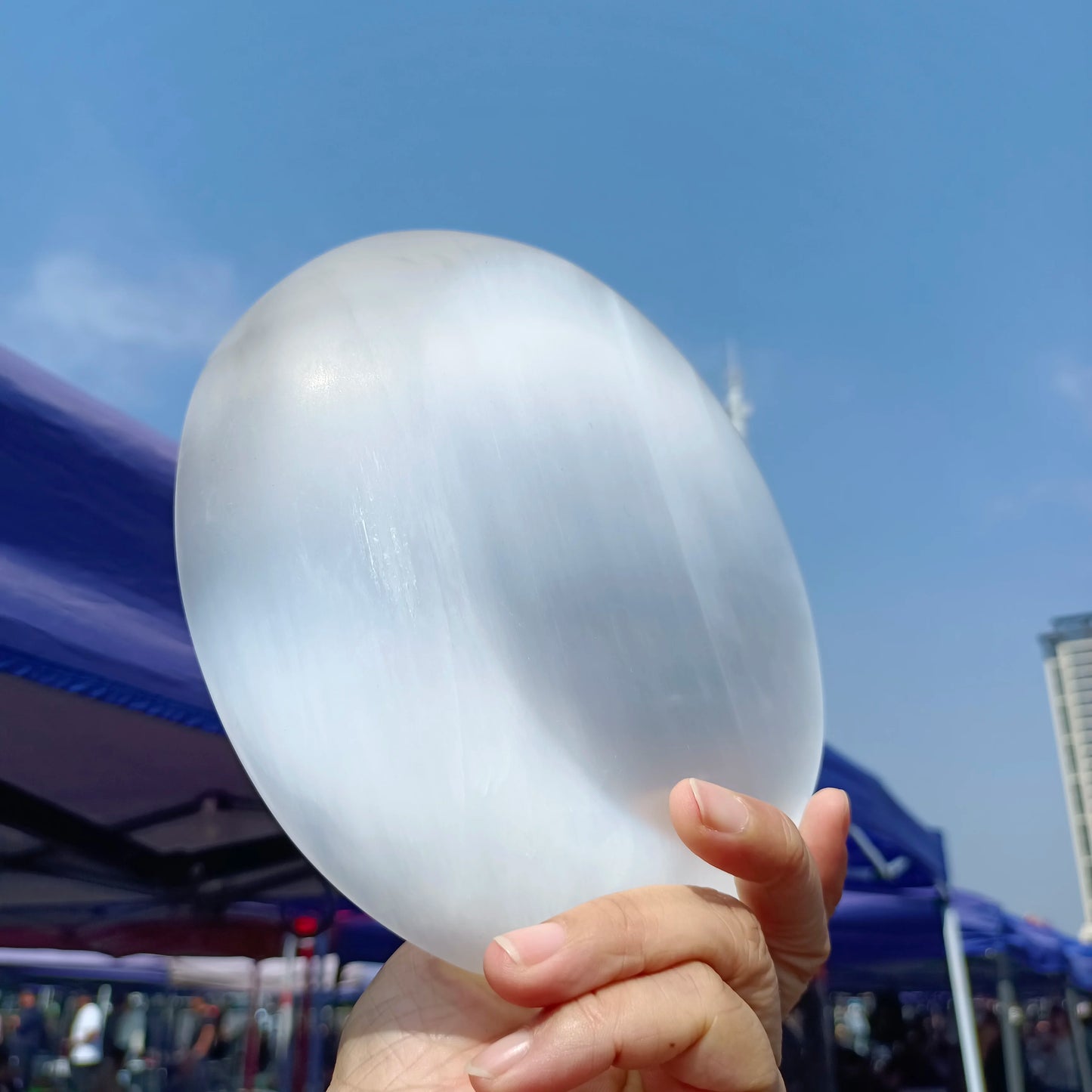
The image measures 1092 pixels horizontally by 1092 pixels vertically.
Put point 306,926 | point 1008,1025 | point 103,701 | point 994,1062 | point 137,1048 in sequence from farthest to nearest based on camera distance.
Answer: point 137,1048 < point 994,1062 < point 1008,1025 < point 306,926 < point 103,701

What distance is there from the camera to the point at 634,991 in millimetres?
469

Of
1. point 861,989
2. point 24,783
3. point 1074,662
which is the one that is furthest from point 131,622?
point 1074,662

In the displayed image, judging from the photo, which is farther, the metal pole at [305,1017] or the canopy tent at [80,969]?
the canopy tent at [80,969]

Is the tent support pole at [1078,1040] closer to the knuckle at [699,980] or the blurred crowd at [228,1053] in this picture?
the blurred crowd at [228,1053]

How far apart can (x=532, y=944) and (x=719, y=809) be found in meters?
0.13

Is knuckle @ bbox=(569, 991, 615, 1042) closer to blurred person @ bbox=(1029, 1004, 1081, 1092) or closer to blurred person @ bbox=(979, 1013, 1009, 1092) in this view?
blurred person @ bbox=(979, 1013, 1009, 1092)

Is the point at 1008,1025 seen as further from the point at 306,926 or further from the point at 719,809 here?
the point at 719,809

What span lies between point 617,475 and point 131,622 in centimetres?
101

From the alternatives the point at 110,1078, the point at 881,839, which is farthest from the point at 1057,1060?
the point at 110,1078

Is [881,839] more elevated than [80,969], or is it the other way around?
[881,839]

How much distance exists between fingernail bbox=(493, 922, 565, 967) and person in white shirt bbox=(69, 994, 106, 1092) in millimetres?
7823

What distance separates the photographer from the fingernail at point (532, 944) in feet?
1.45

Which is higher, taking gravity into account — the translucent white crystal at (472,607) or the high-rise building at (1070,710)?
the high-rise building at (1070,710)

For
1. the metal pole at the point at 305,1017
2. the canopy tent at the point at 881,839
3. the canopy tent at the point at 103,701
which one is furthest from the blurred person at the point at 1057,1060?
the canopy tent at the point at 103,701
